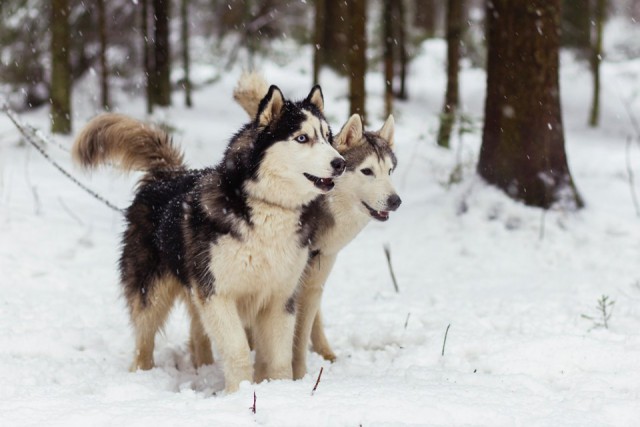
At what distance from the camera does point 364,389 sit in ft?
12.3

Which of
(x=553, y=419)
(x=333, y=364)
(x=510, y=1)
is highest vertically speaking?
(x=510, y=1)

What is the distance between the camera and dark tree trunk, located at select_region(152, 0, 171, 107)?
16.5m

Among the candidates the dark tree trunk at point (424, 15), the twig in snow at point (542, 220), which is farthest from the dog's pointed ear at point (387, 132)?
the dark tree trunk at point (424, 15)

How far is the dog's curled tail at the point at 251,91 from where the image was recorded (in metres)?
4.74

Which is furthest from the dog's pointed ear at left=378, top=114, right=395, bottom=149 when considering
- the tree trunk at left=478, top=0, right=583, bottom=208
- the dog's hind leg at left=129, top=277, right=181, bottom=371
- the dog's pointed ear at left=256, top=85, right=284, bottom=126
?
the tree trunk at left=478, top=0, right=583, bottom=208

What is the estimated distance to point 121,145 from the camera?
5.20 m

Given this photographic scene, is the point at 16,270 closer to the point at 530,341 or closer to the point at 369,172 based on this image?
the point at 369,172

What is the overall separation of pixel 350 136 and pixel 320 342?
5.49ft

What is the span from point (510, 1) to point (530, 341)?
188 inches

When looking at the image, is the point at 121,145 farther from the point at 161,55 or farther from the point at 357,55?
the point at 161,55

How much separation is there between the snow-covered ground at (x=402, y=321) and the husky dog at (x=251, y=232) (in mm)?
512

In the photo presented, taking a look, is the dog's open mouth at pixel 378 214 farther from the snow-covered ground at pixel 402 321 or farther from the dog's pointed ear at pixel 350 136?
the snow-covered ground at pixel 402 321

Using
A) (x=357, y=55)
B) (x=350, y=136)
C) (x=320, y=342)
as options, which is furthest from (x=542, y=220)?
(x=357, y=55)

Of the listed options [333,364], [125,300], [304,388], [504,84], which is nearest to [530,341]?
[333,364]
